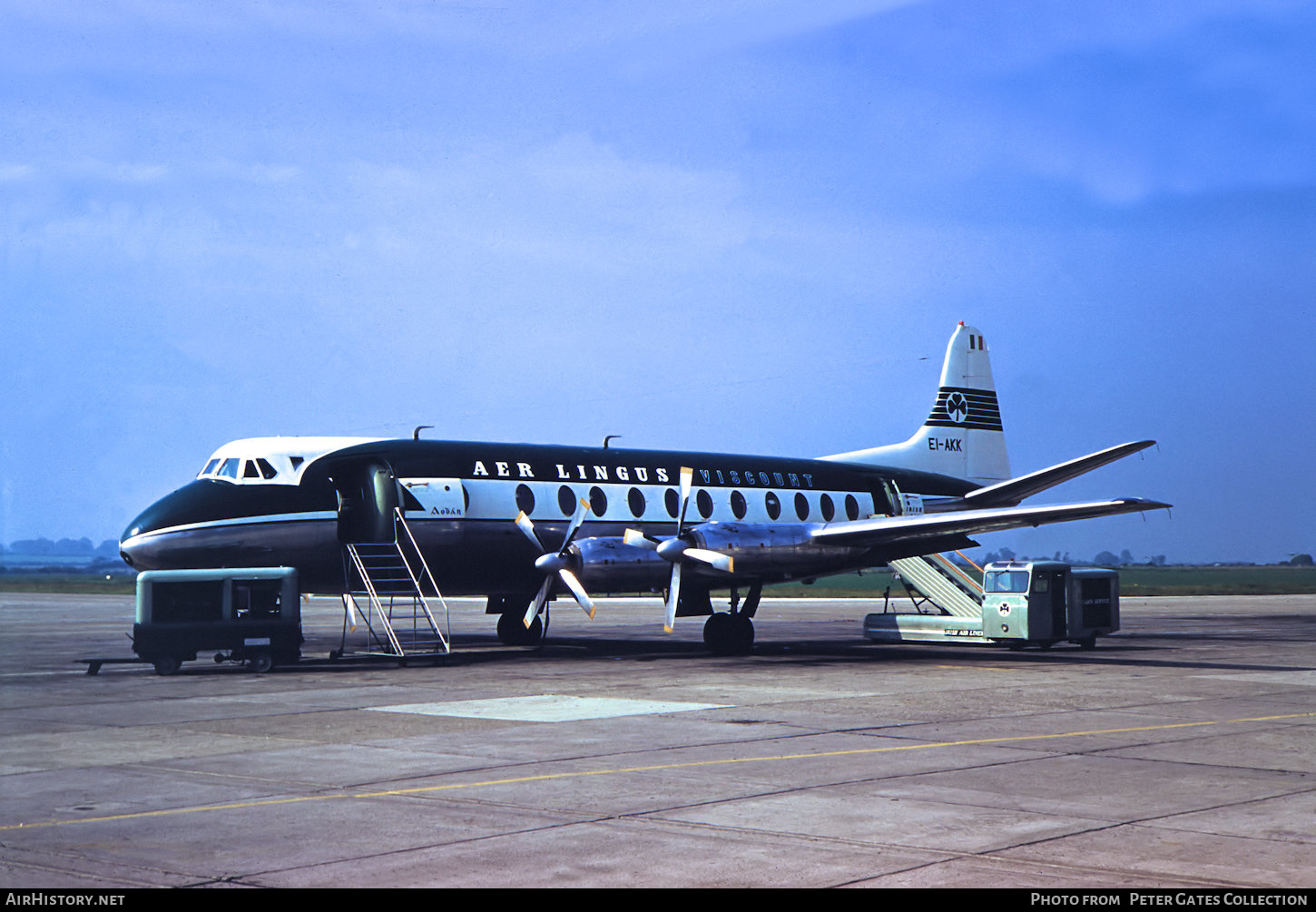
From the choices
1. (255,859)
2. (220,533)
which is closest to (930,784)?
(255,859)

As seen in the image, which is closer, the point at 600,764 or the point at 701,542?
the point at 600,764

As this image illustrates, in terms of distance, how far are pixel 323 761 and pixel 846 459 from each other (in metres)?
24.4

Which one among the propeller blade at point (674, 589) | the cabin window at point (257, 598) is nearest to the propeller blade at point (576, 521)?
the propeller blade at point (674, 589)

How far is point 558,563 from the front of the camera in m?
25.5

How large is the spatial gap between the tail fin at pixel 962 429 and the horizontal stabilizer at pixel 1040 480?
1.80 m

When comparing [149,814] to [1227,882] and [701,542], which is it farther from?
[701,542]

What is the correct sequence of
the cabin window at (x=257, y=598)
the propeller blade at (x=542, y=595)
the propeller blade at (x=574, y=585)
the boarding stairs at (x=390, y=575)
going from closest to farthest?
the cabin window at (x=257, y=598)
the boarding stairs at (x=390, y=575)
the propeller blade at (x=574, y=585)
the propeller blade at (x=542, y=595)

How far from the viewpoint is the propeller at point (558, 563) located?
25344mm

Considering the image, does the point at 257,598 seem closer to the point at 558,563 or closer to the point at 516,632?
the point at 558,563

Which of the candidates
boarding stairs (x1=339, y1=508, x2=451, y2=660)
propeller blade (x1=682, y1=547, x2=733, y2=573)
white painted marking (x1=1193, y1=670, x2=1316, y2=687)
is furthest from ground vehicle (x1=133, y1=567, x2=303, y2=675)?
white painted marking (x1=1193, y1=670, x2=1316, y2=687)

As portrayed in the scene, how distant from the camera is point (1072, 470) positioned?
28984mm

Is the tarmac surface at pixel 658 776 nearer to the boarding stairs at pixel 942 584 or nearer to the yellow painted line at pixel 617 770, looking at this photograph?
the yellow painted line at pixel 617 770

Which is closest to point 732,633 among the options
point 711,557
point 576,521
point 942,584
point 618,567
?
point 711,557

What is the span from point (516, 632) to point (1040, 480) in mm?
12563
